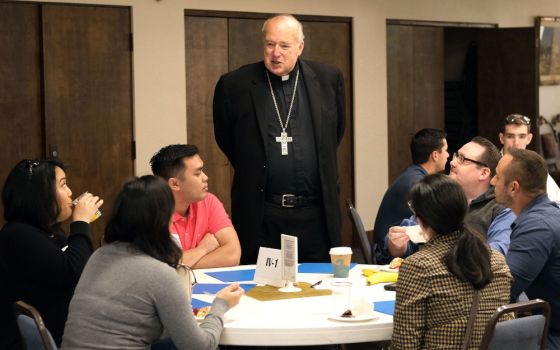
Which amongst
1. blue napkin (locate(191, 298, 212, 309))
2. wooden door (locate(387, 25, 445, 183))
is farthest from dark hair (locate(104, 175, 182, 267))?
wooden door (locate(387, 25, 445, 183))

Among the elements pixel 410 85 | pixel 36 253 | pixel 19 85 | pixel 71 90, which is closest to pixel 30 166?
pixel 36 253

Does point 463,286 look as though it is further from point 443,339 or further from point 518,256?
point 518,256

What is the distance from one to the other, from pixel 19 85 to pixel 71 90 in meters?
0.42

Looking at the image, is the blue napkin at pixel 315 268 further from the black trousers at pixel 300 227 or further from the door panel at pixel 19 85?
the door panel at pixel 19 85

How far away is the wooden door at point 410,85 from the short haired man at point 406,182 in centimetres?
360

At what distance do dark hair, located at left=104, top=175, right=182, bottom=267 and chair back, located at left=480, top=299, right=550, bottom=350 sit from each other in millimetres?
1013

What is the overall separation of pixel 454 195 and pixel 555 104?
27.7ft

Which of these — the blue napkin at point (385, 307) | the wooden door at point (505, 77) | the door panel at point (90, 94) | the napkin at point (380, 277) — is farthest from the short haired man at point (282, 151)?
the wooden door at point (505, 77)

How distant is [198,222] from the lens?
14.1ft

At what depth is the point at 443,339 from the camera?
2838mm

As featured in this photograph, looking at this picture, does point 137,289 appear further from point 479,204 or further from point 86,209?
point 479,204

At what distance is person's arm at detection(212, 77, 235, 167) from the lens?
4.84 metres

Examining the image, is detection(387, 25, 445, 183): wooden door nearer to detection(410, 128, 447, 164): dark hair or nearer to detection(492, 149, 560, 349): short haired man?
detection(410, 128, 447, 164): dark hair

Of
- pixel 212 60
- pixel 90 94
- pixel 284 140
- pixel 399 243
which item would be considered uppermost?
pixel 212 60
